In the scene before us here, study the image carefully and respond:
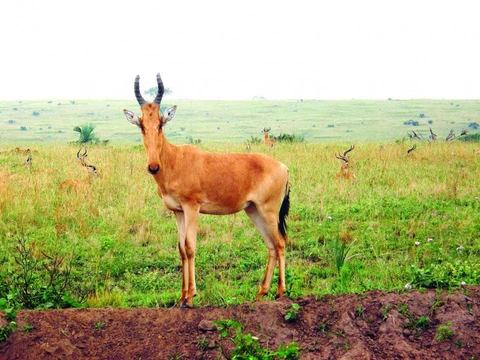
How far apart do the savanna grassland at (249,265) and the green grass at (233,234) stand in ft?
0.09

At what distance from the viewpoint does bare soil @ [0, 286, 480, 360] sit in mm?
5496

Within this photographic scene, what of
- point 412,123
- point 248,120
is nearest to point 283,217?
point 412,123

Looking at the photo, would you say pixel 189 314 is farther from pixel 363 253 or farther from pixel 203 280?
pixel 363 253

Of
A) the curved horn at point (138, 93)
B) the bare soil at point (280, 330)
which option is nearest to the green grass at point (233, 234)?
the bare soil at point (280, 330)

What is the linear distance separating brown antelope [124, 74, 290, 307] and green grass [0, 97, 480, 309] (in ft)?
1.49

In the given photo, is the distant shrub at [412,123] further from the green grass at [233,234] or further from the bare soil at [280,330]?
the bare soil at [280,330]

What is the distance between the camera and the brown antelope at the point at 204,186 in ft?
22.1

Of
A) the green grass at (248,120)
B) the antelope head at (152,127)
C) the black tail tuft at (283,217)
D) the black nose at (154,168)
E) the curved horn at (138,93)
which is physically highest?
the curved horn at (138,93)

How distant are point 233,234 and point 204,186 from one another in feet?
9.88

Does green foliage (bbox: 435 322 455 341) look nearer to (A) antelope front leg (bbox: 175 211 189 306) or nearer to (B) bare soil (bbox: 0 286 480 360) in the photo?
(B) bare soil (bbox: 0 286 480 360)

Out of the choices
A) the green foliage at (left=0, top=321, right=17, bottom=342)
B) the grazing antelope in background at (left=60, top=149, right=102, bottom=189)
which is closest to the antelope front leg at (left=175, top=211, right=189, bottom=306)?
the green foliage at (left=0, top=321, right=17, bottom=342)

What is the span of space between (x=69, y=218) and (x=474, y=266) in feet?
21.2

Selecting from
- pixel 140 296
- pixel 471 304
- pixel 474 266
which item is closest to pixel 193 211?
pixel 140 296

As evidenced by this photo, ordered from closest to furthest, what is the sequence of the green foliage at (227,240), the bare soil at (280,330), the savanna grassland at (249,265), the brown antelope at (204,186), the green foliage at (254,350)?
1. the green foliage at (254,350)
2. the bare soil at (280,330)
3. the savanna grassland at (249,265)
4. the brown antelope at (204,186)
5. the green foliage at (227,240)
